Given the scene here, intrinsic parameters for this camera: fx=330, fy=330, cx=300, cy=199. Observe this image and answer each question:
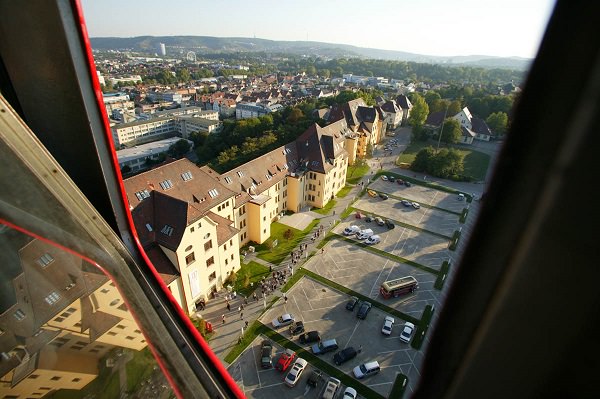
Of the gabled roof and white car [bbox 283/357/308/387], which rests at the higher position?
the gabled roof

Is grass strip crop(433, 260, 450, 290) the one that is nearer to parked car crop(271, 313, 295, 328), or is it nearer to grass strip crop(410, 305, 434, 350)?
grass strip crop(410, 305, 434, 350)

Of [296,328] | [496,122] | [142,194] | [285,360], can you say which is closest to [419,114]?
[496,122]

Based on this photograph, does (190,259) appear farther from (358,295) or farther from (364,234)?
(364,234)

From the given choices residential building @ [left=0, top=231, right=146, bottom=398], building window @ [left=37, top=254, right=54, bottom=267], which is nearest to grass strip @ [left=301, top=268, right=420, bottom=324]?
residential building @ [left=0, top=231, right=146, bottom=398]

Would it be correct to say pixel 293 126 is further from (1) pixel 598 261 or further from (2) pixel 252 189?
(1) pixel 598 261

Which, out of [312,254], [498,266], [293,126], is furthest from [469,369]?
[293,126]

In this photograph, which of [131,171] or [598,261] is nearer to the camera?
[598,261]

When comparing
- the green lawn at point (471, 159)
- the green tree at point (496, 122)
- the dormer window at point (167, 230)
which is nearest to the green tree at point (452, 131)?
the green lawn at point (471, 159)
